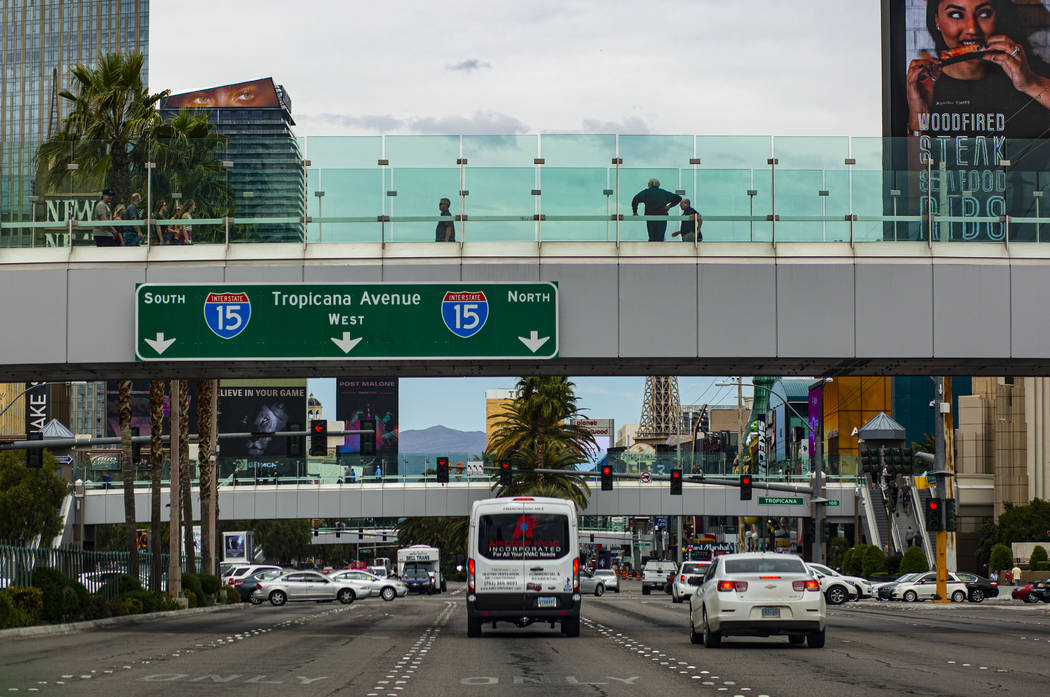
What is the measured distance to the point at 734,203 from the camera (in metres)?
29.9

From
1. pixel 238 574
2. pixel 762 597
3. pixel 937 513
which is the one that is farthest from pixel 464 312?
pixel 238 574

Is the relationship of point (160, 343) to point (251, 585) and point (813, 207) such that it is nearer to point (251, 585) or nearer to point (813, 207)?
point (813, 207)

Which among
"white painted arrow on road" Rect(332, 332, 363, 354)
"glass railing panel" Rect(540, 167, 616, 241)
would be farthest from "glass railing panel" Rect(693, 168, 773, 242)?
"white painted arrow on road" Rect(332, 332, 363, 354)

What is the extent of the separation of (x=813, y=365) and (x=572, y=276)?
5.73 meters

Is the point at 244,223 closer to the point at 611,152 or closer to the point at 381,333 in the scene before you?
the point at 381,333

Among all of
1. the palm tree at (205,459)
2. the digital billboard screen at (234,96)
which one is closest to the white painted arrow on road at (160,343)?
the palm tree at (205,459)

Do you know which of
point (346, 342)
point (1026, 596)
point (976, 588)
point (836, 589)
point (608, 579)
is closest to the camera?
point (346, 342)

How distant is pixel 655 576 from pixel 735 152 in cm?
4625

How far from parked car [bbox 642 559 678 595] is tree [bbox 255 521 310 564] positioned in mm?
74964

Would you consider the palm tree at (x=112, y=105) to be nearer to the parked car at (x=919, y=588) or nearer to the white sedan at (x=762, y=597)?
the white sedan at (x=762, y=597)

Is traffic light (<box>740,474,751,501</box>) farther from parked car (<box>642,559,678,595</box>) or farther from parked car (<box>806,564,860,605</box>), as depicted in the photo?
parked car (<box>642,559,678,595</box>)

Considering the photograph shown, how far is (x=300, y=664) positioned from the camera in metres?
20.9

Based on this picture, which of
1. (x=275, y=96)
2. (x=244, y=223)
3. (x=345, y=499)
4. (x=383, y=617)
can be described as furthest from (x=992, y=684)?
(x=275, y=96)

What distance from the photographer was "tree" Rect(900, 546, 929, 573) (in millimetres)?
64375
